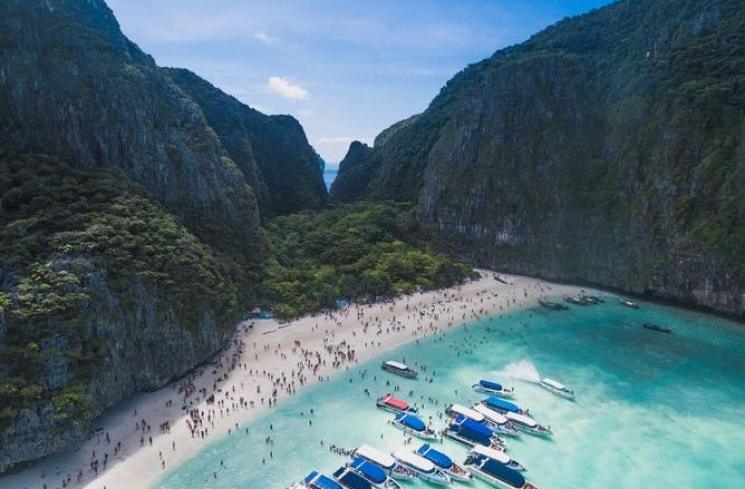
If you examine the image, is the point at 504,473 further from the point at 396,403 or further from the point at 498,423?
the point at 396,403

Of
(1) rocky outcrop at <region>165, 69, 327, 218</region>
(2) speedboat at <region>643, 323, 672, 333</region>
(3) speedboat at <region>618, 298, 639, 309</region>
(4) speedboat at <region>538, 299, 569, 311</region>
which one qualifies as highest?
(1) rocky outcrop at <region>165, 69, 327, 218</region>

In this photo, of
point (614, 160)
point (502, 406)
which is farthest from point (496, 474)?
point (614, 160)

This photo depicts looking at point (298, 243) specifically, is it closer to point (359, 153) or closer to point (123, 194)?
point (123, 194)

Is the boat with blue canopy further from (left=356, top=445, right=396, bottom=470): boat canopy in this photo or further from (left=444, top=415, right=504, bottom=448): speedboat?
(left=356, top=445, right=396, bottom=470): boat canopy

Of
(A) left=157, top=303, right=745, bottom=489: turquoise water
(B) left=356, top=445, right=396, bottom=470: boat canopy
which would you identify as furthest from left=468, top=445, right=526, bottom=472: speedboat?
(B) left=356, top=445, right=396, bottom=470: boat canopy

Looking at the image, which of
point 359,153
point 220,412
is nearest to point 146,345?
point 220,412
